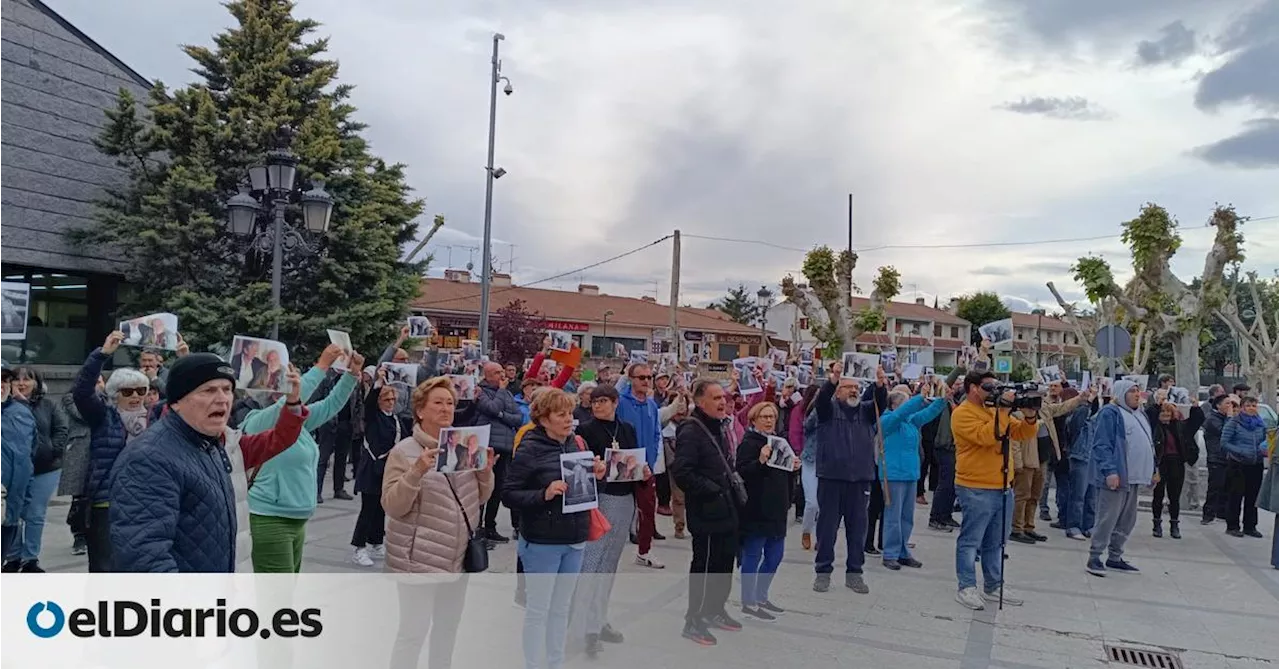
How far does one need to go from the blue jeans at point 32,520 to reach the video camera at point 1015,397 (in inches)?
319

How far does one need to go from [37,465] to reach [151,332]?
10.3 ft

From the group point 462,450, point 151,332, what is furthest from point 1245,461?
point 151,332

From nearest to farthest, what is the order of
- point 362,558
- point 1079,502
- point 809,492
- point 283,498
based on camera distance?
point 283,498, point 362,558, point 809,492, point 1079,502

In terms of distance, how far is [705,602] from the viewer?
5.89 metres

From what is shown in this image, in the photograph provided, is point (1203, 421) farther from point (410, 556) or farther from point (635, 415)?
point (410, 556)

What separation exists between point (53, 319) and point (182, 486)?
14082 millimetres

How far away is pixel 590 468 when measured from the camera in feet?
15.3

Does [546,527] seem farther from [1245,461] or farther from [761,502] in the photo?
[1245,461]

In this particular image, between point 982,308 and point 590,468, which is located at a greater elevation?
point 982,308

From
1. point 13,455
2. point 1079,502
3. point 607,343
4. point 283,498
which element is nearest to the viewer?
point 283,498

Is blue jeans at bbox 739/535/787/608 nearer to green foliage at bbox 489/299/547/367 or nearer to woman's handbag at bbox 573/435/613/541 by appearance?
woman's handbag at bbox 573/435/613/541

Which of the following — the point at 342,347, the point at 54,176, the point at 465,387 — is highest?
the point at 54,176

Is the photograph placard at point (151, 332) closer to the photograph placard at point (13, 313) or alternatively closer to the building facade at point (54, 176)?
the photograph placard at point (13, 313)

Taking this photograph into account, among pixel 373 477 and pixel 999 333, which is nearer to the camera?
pixel 373 477
